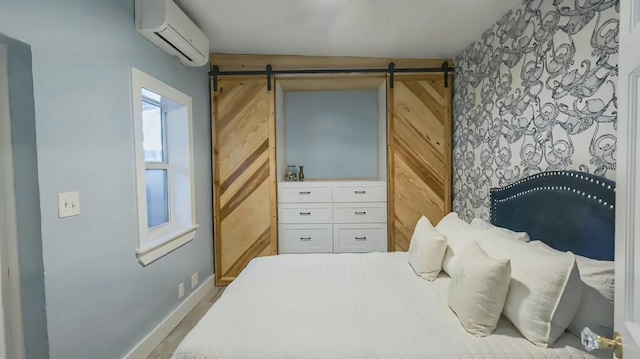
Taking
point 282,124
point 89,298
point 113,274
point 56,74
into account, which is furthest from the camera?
point 282,124

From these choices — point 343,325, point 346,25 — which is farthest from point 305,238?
point 346,25

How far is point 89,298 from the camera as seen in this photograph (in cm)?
160

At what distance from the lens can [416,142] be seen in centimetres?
329

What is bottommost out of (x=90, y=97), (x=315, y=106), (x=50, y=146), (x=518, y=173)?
(x=518, y=173)

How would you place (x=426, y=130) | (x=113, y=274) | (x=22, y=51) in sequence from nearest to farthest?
1. (x=22, y=51)
2. (x=113, y=274)
3. (x=426, y=130)

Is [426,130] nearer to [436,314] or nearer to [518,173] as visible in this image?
[518,173]

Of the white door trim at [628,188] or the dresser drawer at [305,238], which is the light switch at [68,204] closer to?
the dresser drawer at [305,238]

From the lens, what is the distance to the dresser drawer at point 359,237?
3.32 metres

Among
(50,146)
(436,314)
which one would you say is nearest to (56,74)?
(50,146)

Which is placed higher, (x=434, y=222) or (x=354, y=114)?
(x=354, y=114)

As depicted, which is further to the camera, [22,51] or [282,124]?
[282,124]

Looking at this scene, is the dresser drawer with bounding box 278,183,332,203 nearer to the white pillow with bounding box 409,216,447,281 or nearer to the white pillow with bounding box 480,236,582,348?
the white pillow with bounding box 409,216,447,281

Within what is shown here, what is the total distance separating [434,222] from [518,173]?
126cm

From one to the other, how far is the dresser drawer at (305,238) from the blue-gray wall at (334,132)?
0.72 metres
